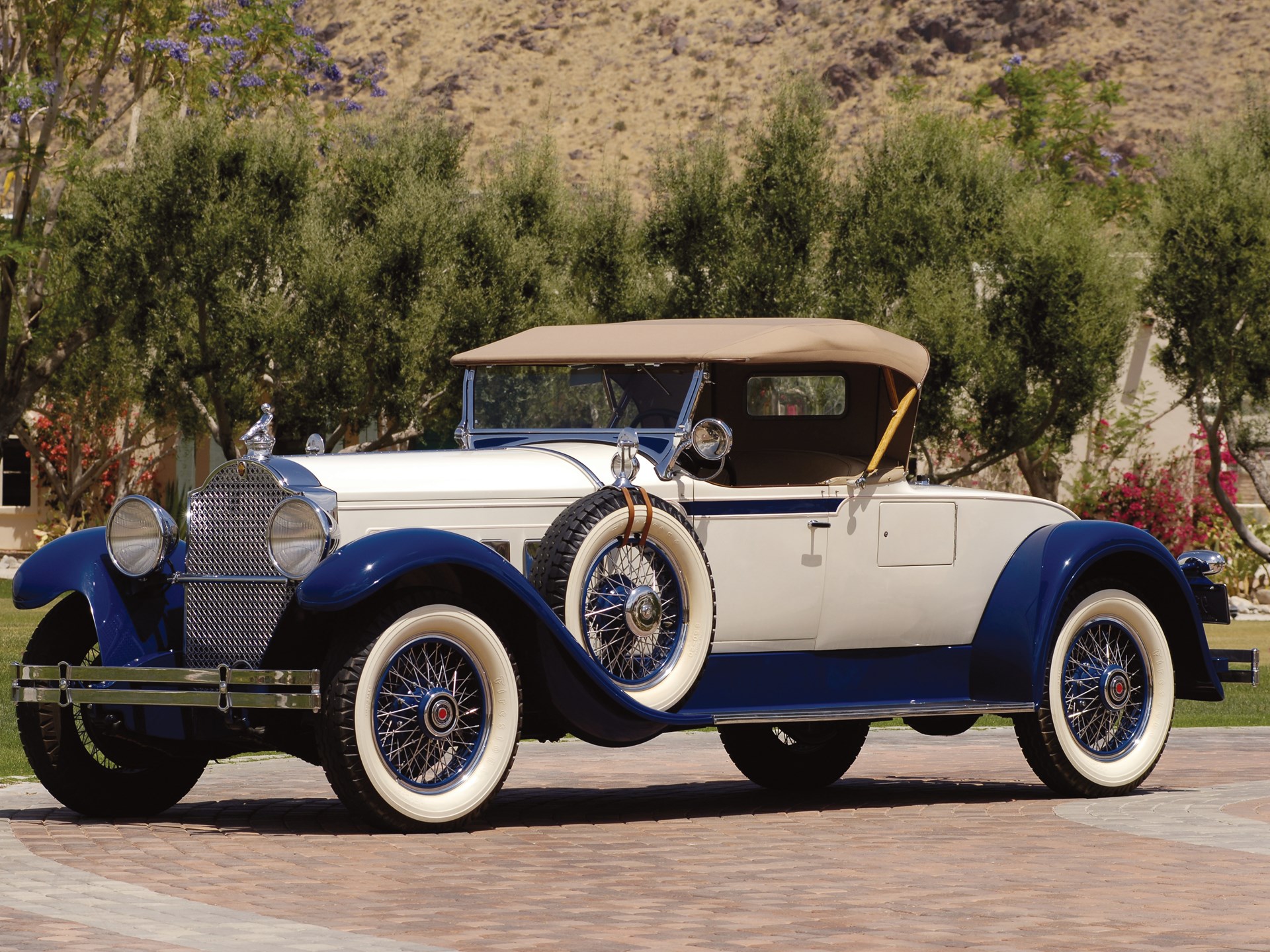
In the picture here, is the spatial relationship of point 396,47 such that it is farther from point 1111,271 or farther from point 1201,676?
point 1201,676

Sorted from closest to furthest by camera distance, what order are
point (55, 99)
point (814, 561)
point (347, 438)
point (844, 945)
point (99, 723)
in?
point (844, 945), point (99, 723), point (814, 561), point (55, 99), point (347, 438)

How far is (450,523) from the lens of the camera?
7840mm

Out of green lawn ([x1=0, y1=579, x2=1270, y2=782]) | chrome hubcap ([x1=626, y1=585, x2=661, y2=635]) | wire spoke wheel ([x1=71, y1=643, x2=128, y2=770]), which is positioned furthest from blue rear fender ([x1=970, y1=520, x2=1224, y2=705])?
green lawn ([x1=0, y1=579, x2=1270, y2=782])

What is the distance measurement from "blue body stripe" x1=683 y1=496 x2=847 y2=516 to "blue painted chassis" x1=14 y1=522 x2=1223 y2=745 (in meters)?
0.59

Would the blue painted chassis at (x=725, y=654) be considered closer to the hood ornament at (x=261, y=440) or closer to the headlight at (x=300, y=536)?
the headlight at (x=300, y=536)

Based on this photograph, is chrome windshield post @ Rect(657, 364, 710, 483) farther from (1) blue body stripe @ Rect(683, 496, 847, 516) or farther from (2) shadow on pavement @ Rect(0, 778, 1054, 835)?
(2) shadow on pavement @ Rect(0, 778, 1054, 835)

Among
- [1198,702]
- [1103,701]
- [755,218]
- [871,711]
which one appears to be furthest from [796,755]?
[755,218]

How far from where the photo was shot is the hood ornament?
7973 millimetres

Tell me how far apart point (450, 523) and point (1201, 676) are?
376 cm

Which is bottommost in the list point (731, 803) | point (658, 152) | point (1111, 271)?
point (731, 803)

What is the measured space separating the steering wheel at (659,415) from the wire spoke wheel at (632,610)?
2.56 ft

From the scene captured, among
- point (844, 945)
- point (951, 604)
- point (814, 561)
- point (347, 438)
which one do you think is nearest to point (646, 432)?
point (814, 561)

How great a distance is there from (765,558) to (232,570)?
2.17m

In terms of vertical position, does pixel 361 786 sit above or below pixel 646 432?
below
